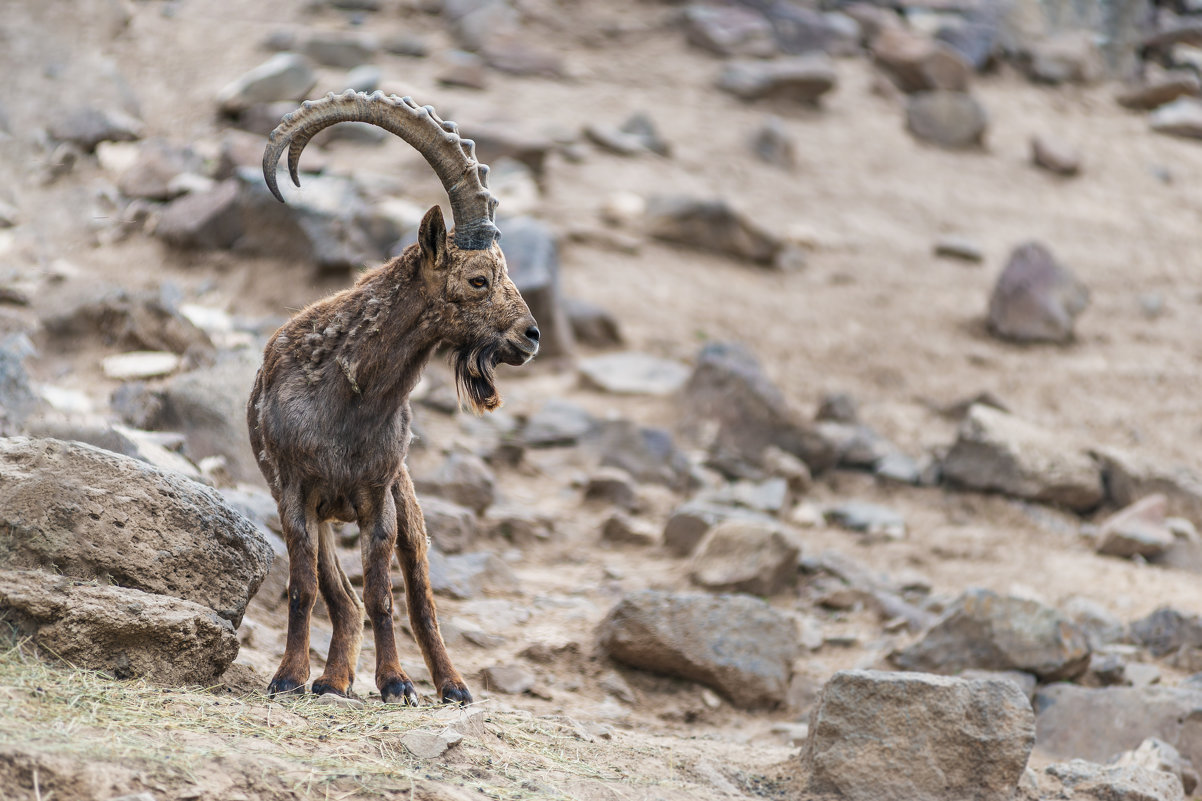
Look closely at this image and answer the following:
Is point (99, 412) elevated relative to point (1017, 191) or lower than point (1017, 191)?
elevated

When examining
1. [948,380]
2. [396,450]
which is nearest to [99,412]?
[396,450]

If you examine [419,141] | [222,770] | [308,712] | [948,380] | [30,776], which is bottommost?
[948,380]

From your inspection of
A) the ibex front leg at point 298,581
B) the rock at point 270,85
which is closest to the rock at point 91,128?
the rock at point 270,85

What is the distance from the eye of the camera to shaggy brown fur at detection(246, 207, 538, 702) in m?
4.97

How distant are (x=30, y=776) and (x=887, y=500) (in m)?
9.47

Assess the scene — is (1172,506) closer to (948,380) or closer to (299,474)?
(948,380)

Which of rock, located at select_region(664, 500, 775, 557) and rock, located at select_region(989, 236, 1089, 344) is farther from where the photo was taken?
rock, located at select_region(989, 236, 1089, 344)

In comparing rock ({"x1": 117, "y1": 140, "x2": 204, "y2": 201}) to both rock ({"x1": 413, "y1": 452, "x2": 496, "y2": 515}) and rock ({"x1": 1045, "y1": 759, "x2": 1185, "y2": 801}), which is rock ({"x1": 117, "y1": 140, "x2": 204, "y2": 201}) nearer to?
rock ({"x1": 413, "y1": 452, "x2": 496, "y2": 515})

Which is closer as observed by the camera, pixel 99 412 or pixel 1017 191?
pixel 99 412

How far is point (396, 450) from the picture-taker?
511 cm

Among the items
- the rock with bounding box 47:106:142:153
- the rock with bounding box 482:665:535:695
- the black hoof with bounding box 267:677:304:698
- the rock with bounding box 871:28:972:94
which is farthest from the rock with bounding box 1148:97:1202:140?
the black hoof with bounding box 267:677:304:698

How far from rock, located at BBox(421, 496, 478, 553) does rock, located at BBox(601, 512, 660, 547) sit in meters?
1.37

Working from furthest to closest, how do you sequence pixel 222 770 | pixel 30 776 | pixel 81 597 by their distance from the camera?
pixel 81 597 → pixel 222 770 → pixel 30 776

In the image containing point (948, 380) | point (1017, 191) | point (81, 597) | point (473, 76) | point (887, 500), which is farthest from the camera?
point (1017, 191)
